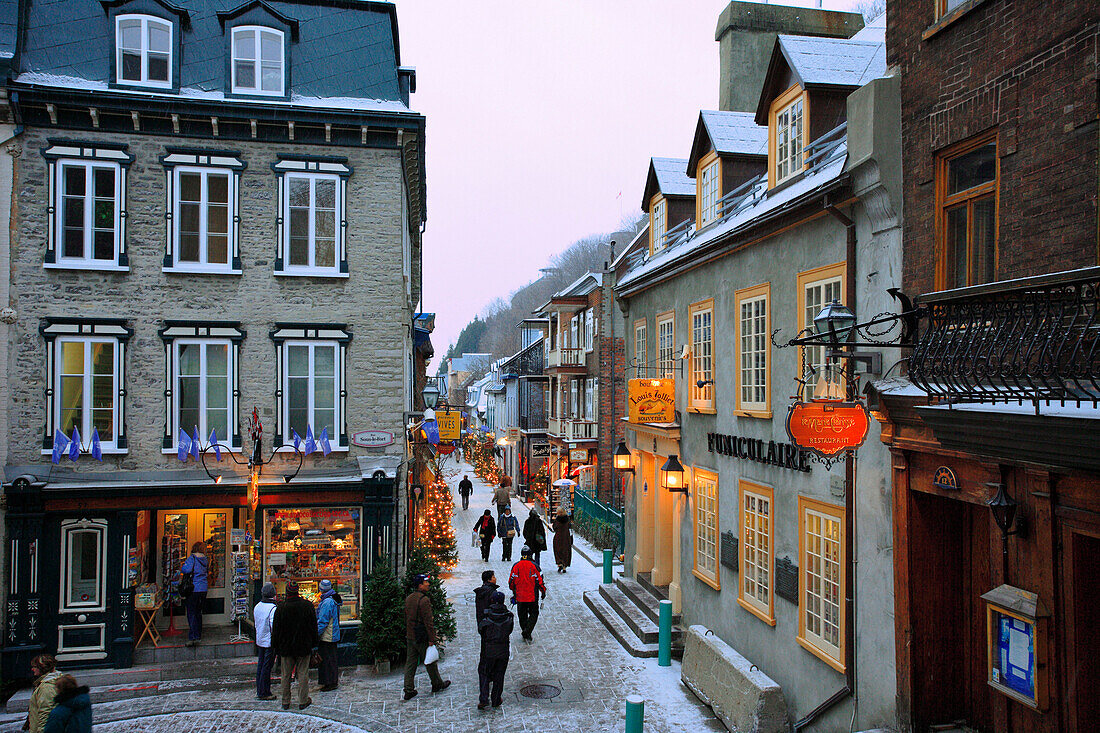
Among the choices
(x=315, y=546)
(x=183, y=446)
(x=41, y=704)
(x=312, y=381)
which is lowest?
(x=41, y=704)

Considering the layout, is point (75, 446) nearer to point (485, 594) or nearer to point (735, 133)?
point (485, 594)

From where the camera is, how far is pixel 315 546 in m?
14.4

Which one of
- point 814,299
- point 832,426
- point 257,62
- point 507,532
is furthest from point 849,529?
point 507,532

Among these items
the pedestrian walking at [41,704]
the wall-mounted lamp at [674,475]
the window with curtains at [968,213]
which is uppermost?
the window with curtains at [968,213]

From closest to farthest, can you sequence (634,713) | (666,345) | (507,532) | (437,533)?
(634,713), (666,345), (437,533), (507,532)

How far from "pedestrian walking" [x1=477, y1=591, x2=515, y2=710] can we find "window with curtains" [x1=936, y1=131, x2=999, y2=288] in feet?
24.4

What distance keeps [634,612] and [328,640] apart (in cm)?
631

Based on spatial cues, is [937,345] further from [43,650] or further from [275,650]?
[43,650]

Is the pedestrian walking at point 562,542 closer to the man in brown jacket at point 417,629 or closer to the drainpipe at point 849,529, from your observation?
the man in brown jacket at point 417,629

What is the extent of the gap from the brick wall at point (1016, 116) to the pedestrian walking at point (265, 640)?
32.5 feet

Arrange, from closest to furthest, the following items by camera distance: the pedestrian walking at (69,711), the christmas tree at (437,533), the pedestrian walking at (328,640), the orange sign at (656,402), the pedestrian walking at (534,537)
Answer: the pedestrian walking at (69,711) → the pedestrian walking at (328,640) → the orange sign at (656,402) → the pedestrian walking at (534,537) → the christmas tree at (437,533)

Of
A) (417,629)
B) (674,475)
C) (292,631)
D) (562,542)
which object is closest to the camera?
(292,631)

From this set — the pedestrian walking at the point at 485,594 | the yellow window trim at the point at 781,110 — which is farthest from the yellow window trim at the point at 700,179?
the pedestrian walking at the point at 485,594

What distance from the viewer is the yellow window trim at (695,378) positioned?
44.2ft
